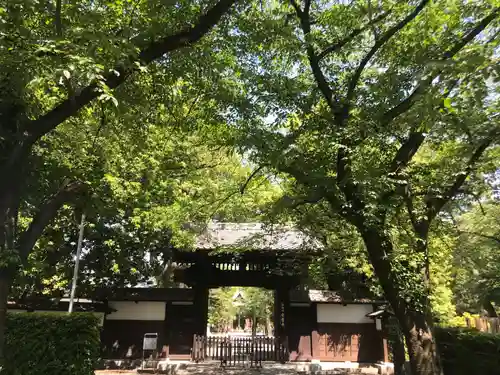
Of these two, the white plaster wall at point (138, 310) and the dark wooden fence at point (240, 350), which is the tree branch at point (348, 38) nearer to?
the dark wooden fence at point (240, 350)

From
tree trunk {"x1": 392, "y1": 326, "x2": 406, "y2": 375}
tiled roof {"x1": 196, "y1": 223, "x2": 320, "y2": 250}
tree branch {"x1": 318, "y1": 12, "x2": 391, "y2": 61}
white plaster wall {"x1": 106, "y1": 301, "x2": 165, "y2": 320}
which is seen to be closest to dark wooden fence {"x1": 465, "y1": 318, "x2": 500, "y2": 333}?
tree trunk {"x1": 392, "y1": 326, "x2": 406, "y2": 375}

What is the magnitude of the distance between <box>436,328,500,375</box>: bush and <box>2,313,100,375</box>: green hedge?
25.0 ft

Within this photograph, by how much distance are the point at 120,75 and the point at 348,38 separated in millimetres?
3925

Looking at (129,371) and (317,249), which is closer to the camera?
(317,249)

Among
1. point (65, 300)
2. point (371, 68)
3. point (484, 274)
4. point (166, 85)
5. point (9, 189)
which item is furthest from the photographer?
point (484, 274)

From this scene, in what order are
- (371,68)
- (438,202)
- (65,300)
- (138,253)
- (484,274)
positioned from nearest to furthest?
1. (438,202)
2. (371,68)
3. (65,300)
4. (138,253)
5. (484,274)

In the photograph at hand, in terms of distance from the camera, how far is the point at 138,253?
663 inches

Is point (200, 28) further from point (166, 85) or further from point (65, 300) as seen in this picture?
point (65, 300)

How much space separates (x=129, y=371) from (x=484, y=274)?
62.5 feet

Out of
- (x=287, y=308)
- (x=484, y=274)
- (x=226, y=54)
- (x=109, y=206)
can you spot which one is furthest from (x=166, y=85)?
(x=484, y=274)

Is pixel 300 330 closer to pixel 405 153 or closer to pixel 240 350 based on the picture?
pixel 240 350

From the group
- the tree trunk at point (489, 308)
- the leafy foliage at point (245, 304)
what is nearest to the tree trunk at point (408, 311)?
the tree trunk at point (489, 308)

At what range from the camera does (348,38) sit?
655 cm

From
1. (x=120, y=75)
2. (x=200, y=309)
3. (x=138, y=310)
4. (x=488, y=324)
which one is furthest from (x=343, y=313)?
(x=120, y=75)
